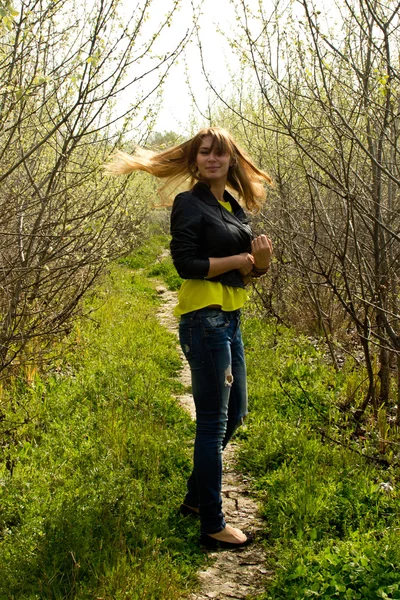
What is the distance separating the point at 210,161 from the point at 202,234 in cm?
39

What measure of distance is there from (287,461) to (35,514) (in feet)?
5.41

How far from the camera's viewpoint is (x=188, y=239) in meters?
2.82

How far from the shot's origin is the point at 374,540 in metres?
2.82

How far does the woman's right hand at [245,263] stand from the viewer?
291cm

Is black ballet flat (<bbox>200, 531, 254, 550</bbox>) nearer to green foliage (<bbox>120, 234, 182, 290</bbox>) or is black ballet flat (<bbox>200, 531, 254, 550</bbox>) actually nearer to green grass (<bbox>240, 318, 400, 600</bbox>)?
green grass (<bbox>240, 318, 400, 600</bbox>)

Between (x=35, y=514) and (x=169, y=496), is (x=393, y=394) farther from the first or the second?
(x=35, y=514)

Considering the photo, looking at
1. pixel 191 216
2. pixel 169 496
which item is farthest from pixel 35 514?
pixel 191 216

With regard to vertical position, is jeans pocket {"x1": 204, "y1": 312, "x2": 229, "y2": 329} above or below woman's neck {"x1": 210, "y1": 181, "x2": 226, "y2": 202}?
below

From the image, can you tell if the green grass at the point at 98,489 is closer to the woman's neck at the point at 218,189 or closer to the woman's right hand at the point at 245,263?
the woman's right hand at the point at 245,263

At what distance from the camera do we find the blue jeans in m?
2.85

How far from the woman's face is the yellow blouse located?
0.55m

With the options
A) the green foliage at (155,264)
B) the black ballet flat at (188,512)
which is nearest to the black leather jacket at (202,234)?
the black ballet flat at (188,512)

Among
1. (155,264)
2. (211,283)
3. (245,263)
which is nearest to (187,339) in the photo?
(211,283)

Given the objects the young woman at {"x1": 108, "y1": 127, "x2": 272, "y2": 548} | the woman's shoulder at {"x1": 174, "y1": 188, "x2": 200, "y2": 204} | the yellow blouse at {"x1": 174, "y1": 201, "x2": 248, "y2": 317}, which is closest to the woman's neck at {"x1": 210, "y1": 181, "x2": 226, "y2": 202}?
the young woman at {"x1": 108, "y1": 127, "x2": 272, "y2": 548}
